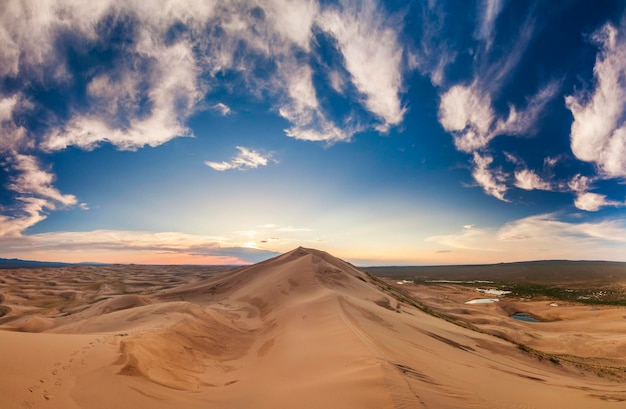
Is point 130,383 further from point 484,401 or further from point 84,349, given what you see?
point 484,401

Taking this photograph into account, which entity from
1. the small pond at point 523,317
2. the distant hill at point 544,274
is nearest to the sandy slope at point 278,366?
the small pond at point 523,317

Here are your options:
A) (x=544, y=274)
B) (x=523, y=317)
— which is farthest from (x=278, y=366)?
(x=544, y=274)

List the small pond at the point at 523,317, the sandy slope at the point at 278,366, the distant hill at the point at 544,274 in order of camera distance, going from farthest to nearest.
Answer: the distant hill at the point at 544,274 → the small pond at the point at 523,317 → the sandy slope at the point at 278,366

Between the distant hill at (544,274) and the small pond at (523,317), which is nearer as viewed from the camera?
the small pond at (523,317)

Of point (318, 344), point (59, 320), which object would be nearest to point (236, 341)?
point (318, 344)

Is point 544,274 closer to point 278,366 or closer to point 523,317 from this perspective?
point 523,317

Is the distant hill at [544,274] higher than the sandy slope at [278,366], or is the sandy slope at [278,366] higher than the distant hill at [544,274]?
the sandy slope at [278,366]

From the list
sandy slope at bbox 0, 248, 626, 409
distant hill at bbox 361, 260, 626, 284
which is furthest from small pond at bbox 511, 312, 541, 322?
A: distant hill at bbox 361, 260, 626, 284

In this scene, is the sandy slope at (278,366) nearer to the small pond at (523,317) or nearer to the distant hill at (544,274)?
the small pond at (523,317)
